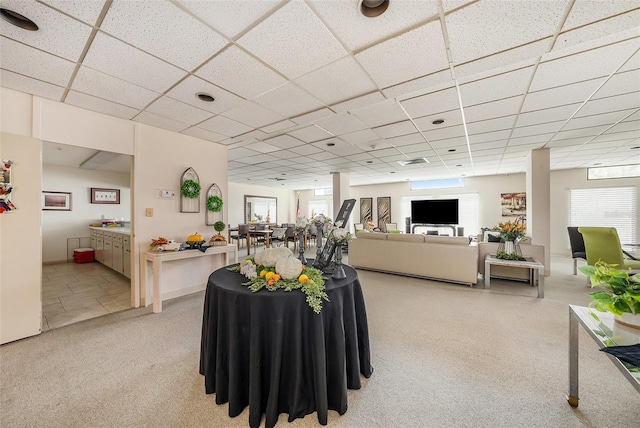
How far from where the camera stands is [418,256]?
15.1 ft

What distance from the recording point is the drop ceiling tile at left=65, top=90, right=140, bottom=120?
2.56m

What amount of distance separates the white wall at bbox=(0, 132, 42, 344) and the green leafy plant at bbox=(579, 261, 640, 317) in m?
4.52

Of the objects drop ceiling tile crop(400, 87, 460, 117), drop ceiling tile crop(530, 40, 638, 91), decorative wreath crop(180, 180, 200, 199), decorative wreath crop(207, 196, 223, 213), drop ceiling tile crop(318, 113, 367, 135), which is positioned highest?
drop ceiling tile crop(530, 40, 638, 91)

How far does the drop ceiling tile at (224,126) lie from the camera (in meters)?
3.23

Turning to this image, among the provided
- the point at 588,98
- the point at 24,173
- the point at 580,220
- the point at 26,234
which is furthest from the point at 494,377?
the point at 580,220

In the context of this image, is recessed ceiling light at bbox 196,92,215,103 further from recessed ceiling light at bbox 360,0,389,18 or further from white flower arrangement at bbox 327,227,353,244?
white flower arrangement at bbox 327,227,353,244

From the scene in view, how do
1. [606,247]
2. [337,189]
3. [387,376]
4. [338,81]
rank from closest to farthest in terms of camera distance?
[387,376], [338,81], [606,247], [337,189]

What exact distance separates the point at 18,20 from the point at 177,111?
54.9 inches

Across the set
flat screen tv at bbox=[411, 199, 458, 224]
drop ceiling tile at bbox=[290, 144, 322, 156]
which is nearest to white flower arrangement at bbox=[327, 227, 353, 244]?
drop ceiling tile at bbox=[290, 144, 322, 156]

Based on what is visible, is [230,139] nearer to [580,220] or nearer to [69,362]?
[69,362]

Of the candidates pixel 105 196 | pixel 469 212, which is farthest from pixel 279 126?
pixel 469 212

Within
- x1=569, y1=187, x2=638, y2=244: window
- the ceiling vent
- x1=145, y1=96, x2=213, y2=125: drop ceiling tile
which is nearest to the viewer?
x1=145, y1=96, x2=213, y2=125: drop ceiling tile

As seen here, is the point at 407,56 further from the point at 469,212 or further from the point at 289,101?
the point at 469,212

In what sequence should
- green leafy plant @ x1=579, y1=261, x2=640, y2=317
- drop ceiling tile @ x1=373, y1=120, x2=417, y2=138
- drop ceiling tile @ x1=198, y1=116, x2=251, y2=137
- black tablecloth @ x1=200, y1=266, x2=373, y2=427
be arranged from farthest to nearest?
drop ceiling tile @ x1=373, y1=120, x2=417, y2=138 < drop ceiling tile @ x1=198, y1=116, x2=251, y2=137 < black tablecloth @ x1=200, y1=266, x2=373, y2=427 < green leafy plant @ x1=579, y1=261, x2=640, y2=317
